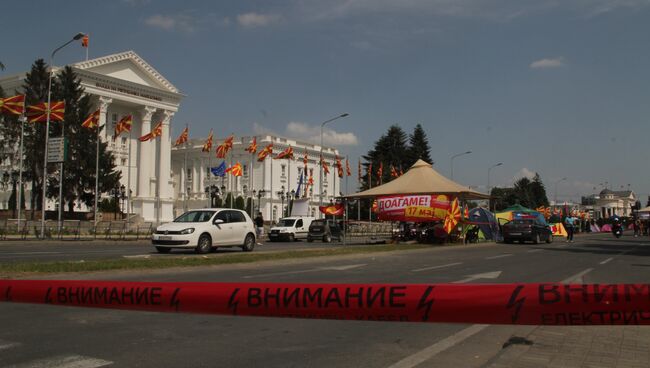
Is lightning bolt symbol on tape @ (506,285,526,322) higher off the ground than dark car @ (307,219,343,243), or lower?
higher

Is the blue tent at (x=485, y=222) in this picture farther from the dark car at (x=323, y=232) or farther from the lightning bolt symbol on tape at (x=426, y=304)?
the lightning bolt symbol on tape at (x=426, y=304)

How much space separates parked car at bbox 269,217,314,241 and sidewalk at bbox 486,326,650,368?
111 feet

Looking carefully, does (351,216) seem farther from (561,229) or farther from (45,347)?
(45,347)

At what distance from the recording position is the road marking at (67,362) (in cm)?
500

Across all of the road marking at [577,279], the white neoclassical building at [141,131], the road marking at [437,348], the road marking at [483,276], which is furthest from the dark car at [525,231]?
the white neoclassical building at [141,131]

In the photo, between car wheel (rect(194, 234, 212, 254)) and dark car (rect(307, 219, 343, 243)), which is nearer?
car wheel (rect(194, 234, 212, 254))

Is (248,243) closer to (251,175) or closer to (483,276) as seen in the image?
(483,276)

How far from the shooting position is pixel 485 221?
1419 inches

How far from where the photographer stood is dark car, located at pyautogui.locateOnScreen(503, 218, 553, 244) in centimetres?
3291

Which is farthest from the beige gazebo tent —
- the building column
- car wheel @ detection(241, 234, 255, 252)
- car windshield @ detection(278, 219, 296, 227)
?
the building column

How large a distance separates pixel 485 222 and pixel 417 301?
34.6 m

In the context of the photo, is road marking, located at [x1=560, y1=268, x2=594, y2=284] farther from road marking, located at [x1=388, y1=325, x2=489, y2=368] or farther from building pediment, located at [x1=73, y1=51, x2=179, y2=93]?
building pediment, located at [x1=73, y1=51, x2=179, y2=93]

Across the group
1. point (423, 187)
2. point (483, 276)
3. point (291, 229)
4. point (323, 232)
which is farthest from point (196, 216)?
point (291, 229)

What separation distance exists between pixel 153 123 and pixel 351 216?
37750 millimetres
